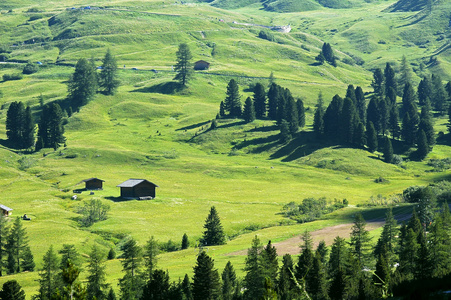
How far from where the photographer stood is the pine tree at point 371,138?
190 m

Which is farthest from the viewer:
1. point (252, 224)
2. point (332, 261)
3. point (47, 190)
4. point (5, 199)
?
point (47, 190)

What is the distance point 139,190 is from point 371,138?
96.3m

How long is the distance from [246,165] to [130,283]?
4471 inches

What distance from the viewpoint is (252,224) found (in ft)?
386

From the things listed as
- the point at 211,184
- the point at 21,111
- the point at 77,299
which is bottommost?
the point at 211,184

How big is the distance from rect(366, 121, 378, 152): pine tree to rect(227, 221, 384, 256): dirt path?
80005mm

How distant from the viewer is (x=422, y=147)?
18375 centimetres

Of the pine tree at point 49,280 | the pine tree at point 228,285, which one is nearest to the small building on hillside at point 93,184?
the pine tree at point 49,280

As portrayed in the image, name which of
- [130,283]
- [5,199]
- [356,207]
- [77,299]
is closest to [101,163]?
[5,199]

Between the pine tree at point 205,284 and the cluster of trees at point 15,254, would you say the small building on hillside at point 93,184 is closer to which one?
the cluster of trees at point 15,254

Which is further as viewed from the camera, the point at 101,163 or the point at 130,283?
the point at 101,163

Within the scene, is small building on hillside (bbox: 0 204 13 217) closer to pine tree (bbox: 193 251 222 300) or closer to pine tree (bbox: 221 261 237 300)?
pine tree (bbox: 221 261 237 300)

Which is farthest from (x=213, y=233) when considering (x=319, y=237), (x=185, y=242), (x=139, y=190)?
(x=139, y=190)

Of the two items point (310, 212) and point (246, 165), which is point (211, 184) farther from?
point (310, 212)
